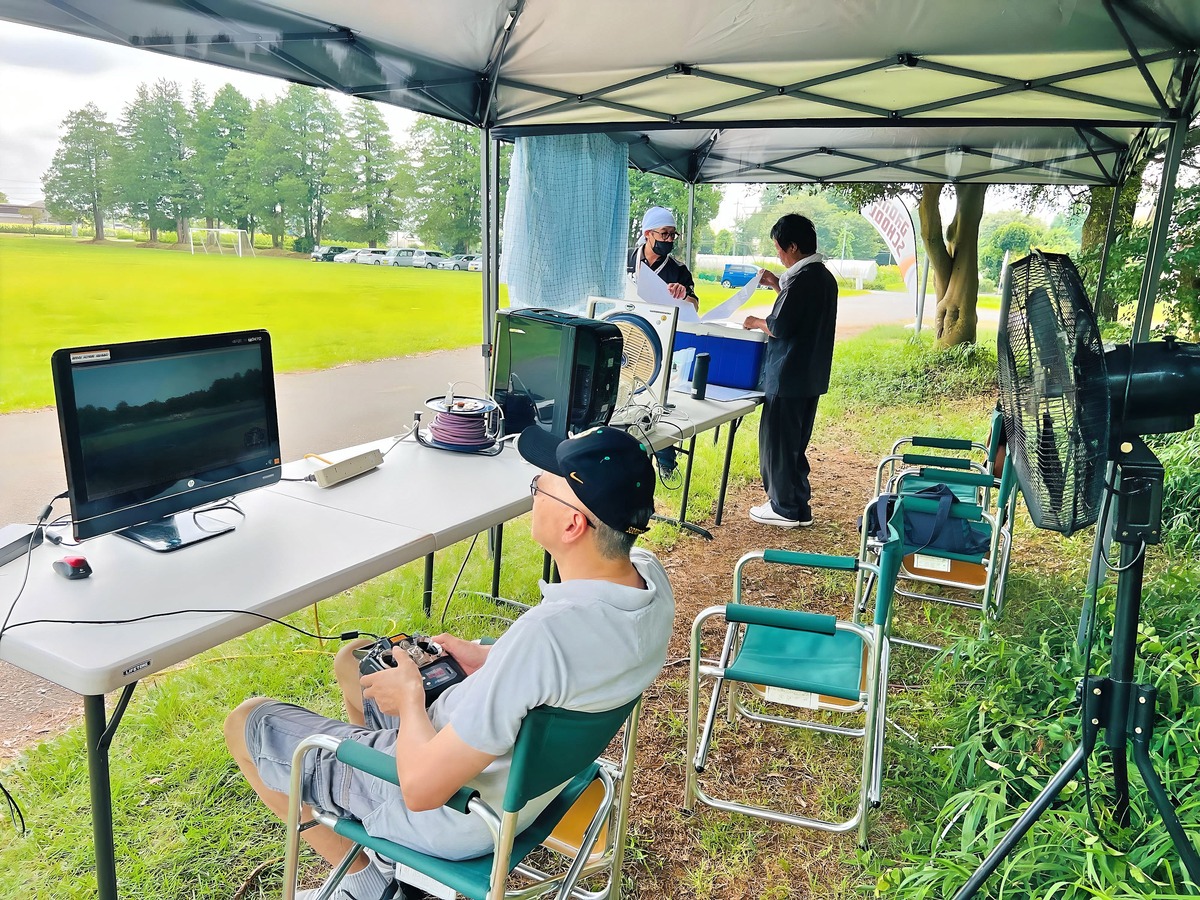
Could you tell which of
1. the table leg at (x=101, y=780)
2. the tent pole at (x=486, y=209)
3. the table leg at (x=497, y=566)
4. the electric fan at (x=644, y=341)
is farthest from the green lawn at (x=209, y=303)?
the table leg at (x=101, y=780)

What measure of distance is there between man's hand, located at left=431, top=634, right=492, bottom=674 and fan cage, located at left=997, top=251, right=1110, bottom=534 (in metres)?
1.12

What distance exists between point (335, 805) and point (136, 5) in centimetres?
222

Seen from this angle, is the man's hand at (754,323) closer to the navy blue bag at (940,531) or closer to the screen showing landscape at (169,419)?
the navy blue bag at (940,531)

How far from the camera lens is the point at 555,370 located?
106 inches

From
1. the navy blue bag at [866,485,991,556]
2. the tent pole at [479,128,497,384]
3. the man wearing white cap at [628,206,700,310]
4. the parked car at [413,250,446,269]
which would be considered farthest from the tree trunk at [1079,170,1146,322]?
the parked car at [413,250,446,269]

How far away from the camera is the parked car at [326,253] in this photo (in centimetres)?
854

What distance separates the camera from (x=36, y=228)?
5.71 meters

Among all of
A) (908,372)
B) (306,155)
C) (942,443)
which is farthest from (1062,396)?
(908,372)

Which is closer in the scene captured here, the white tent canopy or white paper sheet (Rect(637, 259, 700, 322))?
the white tent canopy

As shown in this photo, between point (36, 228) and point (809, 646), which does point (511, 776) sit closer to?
point (809, 646)

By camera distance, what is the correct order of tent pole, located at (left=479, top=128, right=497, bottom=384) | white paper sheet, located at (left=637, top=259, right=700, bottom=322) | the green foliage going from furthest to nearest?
the green foliage, white paper sheet, located at (left=637, top=259, right=700, bottom=322), tent pole, located at (left=479, top=128, right=497, bottom=384)

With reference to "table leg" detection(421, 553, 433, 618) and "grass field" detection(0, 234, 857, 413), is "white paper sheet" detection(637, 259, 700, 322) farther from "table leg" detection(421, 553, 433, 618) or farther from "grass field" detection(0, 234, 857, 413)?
"table leg" detection(421, 553, 433, 618)

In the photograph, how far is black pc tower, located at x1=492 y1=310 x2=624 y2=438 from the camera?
264 centimetres

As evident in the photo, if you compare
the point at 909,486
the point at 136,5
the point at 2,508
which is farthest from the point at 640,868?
the point at 2,508
